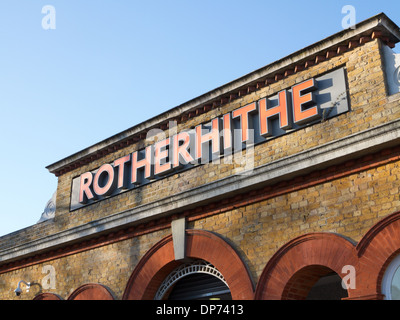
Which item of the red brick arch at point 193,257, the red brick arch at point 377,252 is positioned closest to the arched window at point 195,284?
the red brick arch at point 193,257

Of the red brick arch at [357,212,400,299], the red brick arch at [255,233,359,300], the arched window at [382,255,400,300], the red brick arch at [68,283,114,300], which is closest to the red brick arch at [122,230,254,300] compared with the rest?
the red brick arch at [255,233,359,300]

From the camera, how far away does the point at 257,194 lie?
10562 mm

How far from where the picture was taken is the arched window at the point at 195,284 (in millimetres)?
11289

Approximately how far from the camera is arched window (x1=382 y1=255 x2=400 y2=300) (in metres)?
8.39

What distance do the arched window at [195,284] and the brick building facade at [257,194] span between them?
3 centimetres

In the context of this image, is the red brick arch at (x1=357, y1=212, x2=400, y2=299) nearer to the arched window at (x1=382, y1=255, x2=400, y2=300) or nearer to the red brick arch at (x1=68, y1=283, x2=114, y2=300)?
the arched window at (x1=382, y1=255, x2=400, y2=300)

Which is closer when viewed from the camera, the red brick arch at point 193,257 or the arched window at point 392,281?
the arched window at point 392,281

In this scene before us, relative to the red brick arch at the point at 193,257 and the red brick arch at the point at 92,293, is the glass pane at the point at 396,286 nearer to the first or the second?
the red brick arch at the point at 193,257

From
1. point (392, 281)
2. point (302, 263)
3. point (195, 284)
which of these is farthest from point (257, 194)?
point (392, 281)

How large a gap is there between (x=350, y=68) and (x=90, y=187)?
25.5 ft

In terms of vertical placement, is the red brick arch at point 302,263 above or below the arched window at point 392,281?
above

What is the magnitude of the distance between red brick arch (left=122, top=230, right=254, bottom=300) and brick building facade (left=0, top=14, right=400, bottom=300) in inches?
1.2

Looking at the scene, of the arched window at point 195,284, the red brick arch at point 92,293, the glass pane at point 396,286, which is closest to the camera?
the glass pane at point 396,286

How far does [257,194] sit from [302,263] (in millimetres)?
1792
